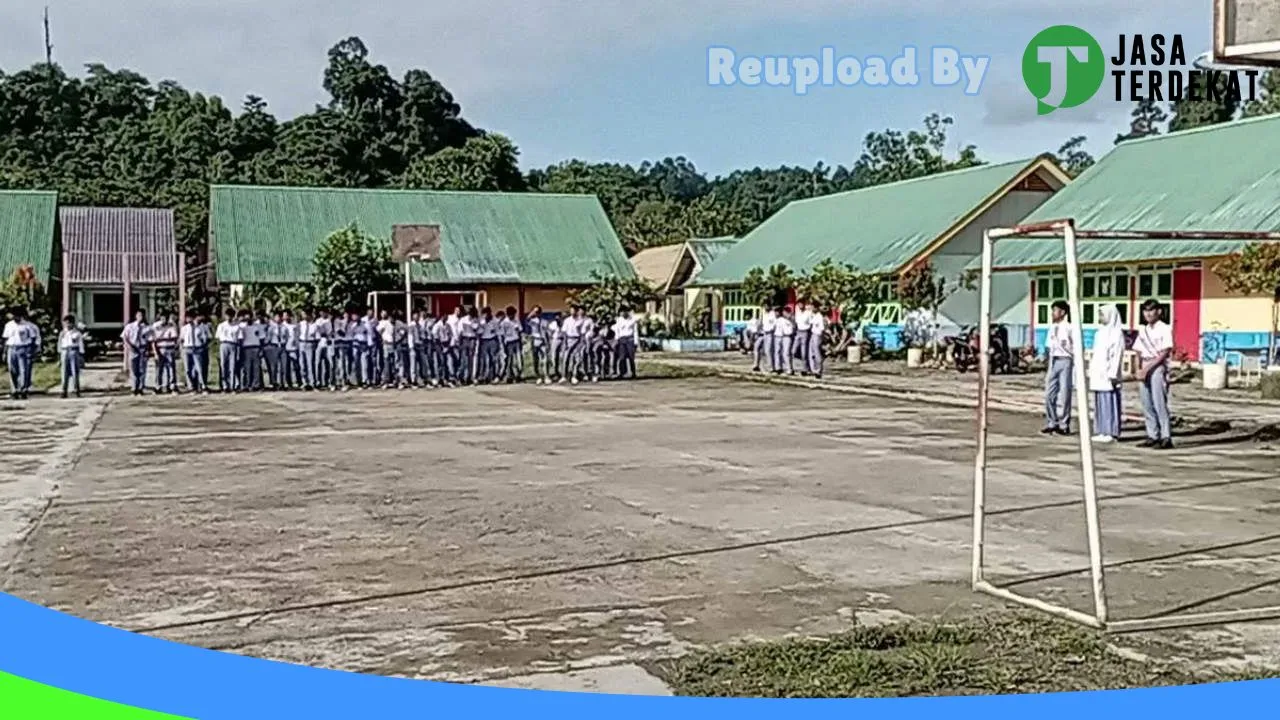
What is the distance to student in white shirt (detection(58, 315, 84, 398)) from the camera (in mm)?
19828

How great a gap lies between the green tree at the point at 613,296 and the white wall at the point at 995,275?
6601 millimetres

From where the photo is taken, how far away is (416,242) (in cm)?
2761

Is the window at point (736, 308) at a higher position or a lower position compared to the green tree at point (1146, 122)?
lower

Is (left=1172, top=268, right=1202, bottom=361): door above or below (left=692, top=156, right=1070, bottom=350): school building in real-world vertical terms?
below

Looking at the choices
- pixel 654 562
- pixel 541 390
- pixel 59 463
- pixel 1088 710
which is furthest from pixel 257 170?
pixel 1088 710

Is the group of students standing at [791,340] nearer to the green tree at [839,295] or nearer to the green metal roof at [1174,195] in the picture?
the green tree at [839,295]

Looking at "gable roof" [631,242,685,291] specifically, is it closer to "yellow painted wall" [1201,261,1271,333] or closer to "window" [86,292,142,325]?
"window" [86,292,142,325]

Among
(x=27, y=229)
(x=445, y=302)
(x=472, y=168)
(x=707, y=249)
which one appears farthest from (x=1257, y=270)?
(x=27, y=229)

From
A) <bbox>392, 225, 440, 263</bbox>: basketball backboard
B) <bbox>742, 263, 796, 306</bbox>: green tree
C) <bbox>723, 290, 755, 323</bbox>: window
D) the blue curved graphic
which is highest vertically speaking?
<bbox>392, 225, 440, 263</bbox>: basketball backboard

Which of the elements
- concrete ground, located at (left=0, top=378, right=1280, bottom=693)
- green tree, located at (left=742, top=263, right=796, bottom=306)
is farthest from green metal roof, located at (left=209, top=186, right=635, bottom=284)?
concrete ground, located at (left=0, top=378, right=1280, bottom=693)

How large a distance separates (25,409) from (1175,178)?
63.3 feet

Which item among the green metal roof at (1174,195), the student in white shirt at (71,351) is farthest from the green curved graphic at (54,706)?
the green metal roof at (1174,195)

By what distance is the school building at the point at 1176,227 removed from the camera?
23.2 metres

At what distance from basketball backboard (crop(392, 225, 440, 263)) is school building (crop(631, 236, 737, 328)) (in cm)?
1248
